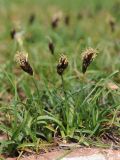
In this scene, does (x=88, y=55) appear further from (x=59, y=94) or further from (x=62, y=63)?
(x=59, y=94)

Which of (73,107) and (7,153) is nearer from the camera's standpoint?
(7,153)

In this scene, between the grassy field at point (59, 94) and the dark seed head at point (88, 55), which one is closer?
the dark seed head at point (88, 55)

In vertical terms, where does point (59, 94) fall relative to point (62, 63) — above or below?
below

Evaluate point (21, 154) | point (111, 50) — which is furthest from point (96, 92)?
point (111, 50)

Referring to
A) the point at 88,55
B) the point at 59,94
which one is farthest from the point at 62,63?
the point at 59,94

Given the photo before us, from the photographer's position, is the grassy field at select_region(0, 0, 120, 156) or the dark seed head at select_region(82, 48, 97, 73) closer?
the dark seed head at select_region(82, 48, 97, 73)

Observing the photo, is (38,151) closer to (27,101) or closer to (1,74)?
(27,101)

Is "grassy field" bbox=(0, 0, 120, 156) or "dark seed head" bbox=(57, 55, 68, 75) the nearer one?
"dark seed head" bbox=(57, 55, 68, 75)

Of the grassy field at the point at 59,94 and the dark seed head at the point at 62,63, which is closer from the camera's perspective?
the dark seed head at the point at 62,63
